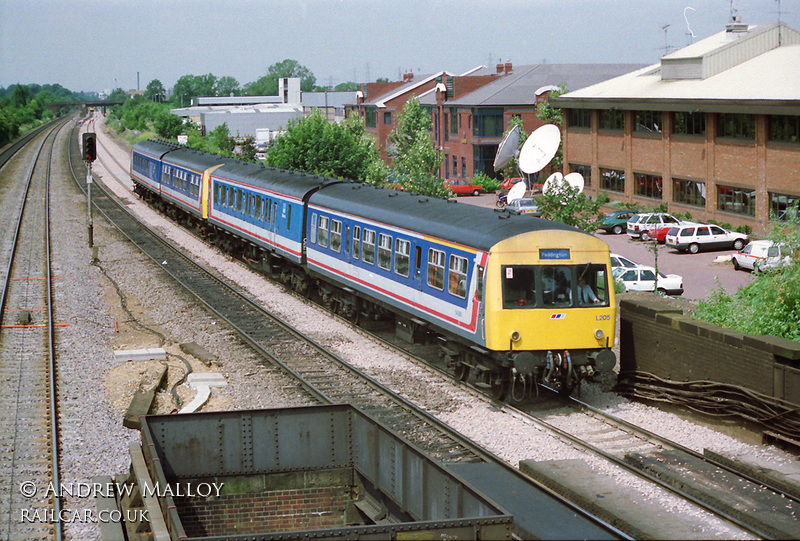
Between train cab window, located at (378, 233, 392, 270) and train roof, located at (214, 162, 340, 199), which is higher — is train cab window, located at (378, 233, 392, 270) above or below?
below

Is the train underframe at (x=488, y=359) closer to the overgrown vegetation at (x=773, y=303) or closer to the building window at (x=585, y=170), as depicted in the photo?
the overgrown vegetation at (x=773, y=303)

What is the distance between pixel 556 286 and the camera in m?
15.3

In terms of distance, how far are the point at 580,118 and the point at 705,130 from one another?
42.4 ft

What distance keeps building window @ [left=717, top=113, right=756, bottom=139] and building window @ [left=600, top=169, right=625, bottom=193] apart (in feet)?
32.0

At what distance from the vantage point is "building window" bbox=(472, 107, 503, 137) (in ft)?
236

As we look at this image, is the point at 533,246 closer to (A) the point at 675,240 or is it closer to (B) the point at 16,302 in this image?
(B) the point at 16,302

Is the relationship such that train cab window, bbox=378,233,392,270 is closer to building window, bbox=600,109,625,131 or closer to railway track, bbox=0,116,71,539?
railway track, bbox=0,116,71,539

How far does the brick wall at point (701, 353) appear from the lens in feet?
43.5

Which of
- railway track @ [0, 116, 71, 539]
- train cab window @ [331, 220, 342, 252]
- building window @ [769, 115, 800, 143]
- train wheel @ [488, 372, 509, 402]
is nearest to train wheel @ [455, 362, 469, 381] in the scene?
train wheel @ [488, 372, 509, 402]

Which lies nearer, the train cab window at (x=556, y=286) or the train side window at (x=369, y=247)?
the train cab window at (x=556, y=286)

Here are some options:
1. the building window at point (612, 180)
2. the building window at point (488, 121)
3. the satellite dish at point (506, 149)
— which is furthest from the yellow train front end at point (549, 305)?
the building window at point (488, 121)

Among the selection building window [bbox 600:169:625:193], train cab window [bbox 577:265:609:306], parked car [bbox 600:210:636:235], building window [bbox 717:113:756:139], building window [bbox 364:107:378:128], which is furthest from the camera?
building window [bbox 364:107:378:128]

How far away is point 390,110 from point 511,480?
268ft

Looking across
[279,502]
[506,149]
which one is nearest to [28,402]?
[279,502]
